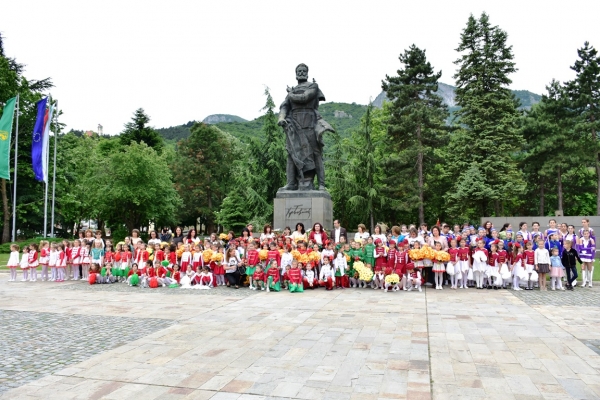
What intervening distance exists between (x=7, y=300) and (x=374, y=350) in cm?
903

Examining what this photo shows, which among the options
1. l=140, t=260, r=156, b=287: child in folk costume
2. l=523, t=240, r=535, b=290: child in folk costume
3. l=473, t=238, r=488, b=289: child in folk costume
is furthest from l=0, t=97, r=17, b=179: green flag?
l=523, t=240, r=535, b=290: child in folk costume

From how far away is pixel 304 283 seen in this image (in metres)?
11.9

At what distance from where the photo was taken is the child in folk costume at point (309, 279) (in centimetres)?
1171

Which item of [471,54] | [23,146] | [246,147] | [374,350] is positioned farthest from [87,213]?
[374,350]

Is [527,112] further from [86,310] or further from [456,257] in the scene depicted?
[86,310]

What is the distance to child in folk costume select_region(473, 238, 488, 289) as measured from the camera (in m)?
11.8

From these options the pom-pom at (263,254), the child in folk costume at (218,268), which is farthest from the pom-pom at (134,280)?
the pom-pom at (263,254)

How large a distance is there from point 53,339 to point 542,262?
35.6 feet

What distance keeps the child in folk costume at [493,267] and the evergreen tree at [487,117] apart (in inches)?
683

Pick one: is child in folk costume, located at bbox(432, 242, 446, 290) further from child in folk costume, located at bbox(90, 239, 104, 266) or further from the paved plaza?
child in folk costume, located at bbox(90, 239, 104, 266)

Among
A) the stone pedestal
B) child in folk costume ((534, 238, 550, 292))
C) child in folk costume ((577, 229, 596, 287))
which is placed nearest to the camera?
child in folk costume ((534, 238, 550, 292))

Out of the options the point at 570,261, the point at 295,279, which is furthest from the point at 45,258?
the point at 570,261

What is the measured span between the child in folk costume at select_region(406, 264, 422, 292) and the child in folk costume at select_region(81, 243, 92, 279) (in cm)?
1010

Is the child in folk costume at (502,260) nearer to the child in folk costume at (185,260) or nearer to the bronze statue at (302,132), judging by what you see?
the bronze statue at (302,132)
